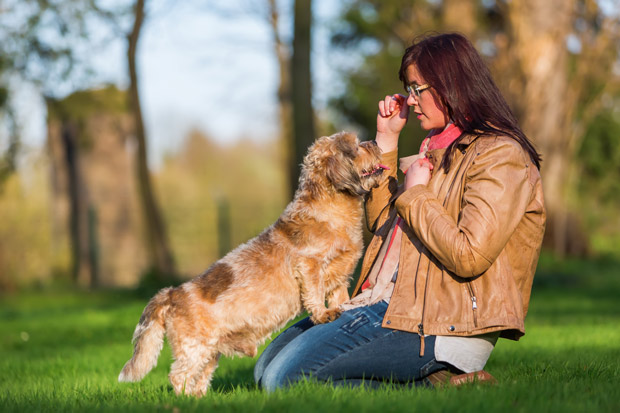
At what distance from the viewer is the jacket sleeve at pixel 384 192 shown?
18.9 ft

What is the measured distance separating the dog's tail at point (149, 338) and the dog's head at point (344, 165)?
4.58 ft

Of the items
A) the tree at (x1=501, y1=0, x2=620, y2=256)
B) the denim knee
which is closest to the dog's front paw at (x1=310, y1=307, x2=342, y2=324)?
the denim knee

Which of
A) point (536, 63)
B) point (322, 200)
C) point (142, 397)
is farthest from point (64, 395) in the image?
point (536, 63)

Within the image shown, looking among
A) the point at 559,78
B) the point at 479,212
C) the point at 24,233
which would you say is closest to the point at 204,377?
the point at 479,212

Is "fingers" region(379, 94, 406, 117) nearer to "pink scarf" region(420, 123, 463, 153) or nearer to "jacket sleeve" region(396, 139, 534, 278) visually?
"pink scarf" region(420, 123, 463, 153)

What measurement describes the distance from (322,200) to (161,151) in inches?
2288

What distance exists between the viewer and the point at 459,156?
15.9 ft

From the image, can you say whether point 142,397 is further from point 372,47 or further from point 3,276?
point 372,47

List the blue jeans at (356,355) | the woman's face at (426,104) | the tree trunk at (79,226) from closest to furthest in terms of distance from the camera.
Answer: the blue jeans at (356,355) < the woman's face at (426,104) < the tree trunk at (79,226)

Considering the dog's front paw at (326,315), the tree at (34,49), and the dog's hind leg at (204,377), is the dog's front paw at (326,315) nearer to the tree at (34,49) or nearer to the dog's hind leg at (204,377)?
the dog's hind leg at (204,377)

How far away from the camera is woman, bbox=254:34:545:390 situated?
178 inches

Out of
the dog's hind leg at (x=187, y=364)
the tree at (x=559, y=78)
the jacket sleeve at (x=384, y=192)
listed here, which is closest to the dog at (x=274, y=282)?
the dog's hind leg at (x=187, y=364)

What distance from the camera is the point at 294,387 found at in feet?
15.9

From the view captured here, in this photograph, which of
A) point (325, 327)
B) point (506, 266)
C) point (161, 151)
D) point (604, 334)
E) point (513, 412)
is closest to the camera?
A: point (513, 412)
